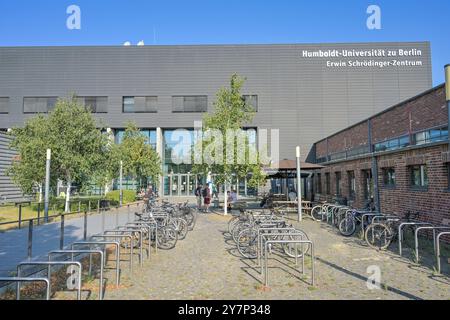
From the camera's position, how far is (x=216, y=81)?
3553 centimetres

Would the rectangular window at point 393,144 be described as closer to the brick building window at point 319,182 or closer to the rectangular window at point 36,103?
the brick building window at point 319,182

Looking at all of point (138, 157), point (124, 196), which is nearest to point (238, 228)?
point (124, 196)

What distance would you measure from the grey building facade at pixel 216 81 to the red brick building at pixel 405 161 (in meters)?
17.2

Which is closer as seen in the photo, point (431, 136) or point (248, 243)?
point (248, 243)

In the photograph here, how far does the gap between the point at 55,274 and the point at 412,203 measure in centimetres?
1012

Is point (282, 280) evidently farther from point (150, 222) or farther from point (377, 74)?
point (377, 74)

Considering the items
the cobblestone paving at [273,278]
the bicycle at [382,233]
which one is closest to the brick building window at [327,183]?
the bicycle at [382,233]

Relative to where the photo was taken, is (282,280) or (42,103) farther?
(42,103)

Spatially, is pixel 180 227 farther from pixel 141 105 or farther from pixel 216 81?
pixel 141 105

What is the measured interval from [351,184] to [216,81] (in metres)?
21.7

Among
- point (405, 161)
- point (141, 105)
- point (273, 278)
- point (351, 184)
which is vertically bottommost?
point (273, 278)

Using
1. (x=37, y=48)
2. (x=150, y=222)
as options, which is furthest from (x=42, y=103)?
(x=150, y=222)
